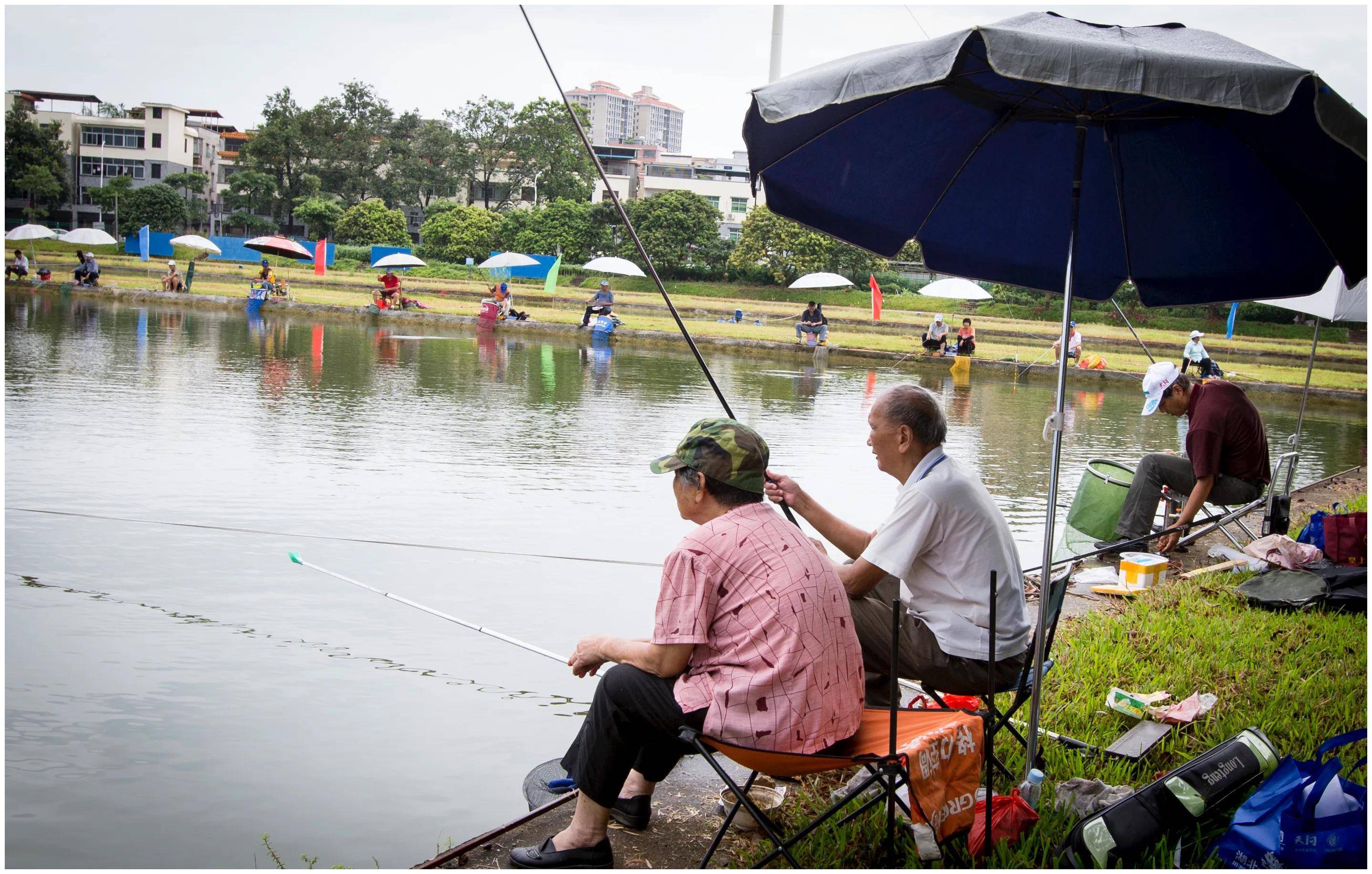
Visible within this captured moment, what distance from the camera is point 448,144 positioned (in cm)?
5772

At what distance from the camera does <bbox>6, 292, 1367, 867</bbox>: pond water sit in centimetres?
329

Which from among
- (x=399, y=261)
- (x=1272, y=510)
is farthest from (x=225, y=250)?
(x=1272, y=510)

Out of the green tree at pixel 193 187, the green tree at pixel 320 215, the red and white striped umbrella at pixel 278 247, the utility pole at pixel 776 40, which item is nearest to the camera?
the utility pole at pixel 776 40

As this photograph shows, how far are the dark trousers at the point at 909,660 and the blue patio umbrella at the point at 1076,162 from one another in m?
0.13

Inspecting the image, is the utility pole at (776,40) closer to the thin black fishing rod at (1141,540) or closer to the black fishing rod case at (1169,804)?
the thin black fishing rod at (1141,540)

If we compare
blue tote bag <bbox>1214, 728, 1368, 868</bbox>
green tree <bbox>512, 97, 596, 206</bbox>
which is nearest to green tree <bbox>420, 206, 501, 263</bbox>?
green tree <bbox>512, 97, 596, 206</bbox>

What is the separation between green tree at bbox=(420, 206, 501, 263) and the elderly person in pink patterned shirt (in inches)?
1778

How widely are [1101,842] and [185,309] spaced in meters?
26.1

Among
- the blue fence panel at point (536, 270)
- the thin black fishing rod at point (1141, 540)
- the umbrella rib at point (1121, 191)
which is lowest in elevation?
the thin black fishing rod at point (1141, 540)

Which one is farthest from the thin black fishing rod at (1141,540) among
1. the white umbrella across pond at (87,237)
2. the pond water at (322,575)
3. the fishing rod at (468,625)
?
the white umbrella across pond at (87,237)

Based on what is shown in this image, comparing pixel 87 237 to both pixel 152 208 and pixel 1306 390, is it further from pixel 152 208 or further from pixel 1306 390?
pixel 1306 390

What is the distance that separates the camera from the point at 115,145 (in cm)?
6019

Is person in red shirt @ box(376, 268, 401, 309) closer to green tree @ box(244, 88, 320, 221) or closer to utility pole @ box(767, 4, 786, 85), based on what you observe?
utility pole @ box(767, 4, 786, 85)

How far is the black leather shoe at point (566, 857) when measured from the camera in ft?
8.36
